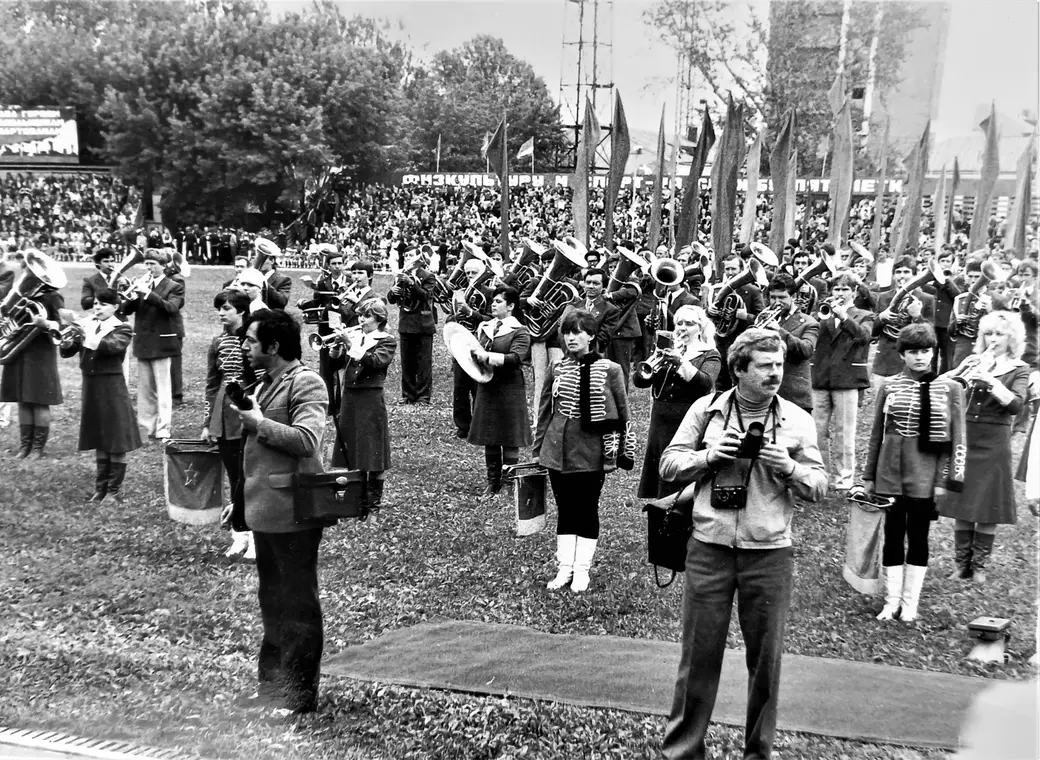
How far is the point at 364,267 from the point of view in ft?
27.8

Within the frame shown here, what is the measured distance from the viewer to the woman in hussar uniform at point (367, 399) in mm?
7402

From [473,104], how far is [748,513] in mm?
5022

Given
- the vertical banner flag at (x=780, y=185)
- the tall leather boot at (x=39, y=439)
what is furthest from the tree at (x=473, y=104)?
the vertical banner flag at (x=780, y=185)

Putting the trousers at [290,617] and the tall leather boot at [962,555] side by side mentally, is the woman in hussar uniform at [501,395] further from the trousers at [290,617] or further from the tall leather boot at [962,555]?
the tall leather boot at [962,555]

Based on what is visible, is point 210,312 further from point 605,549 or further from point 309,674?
point 309,674

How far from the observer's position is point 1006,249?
6688 millimetres

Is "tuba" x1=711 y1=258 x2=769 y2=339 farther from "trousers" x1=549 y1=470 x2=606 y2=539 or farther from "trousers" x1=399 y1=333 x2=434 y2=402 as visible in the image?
"trousers" x1=399 y1=333 x2=434 y2=402

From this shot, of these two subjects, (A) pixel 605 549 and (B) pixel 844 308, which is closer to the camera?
(A) pixel 605 549

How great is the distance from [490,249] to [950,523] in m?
6.23

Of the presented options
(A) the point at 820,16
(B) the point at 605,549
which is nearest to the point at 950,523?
(B) the point at 605,549

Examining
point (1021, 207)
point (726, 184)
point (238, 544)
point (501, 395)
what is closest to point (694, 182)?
point (726, 184)

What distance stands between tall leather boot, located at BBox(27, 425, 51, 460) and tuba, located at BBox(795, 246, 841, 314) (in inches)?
271

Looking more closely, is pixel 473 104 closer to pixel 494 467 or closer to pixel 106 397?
pixel 494 467

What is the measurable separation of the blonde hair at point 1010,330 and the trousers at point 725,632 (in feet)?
8.51
